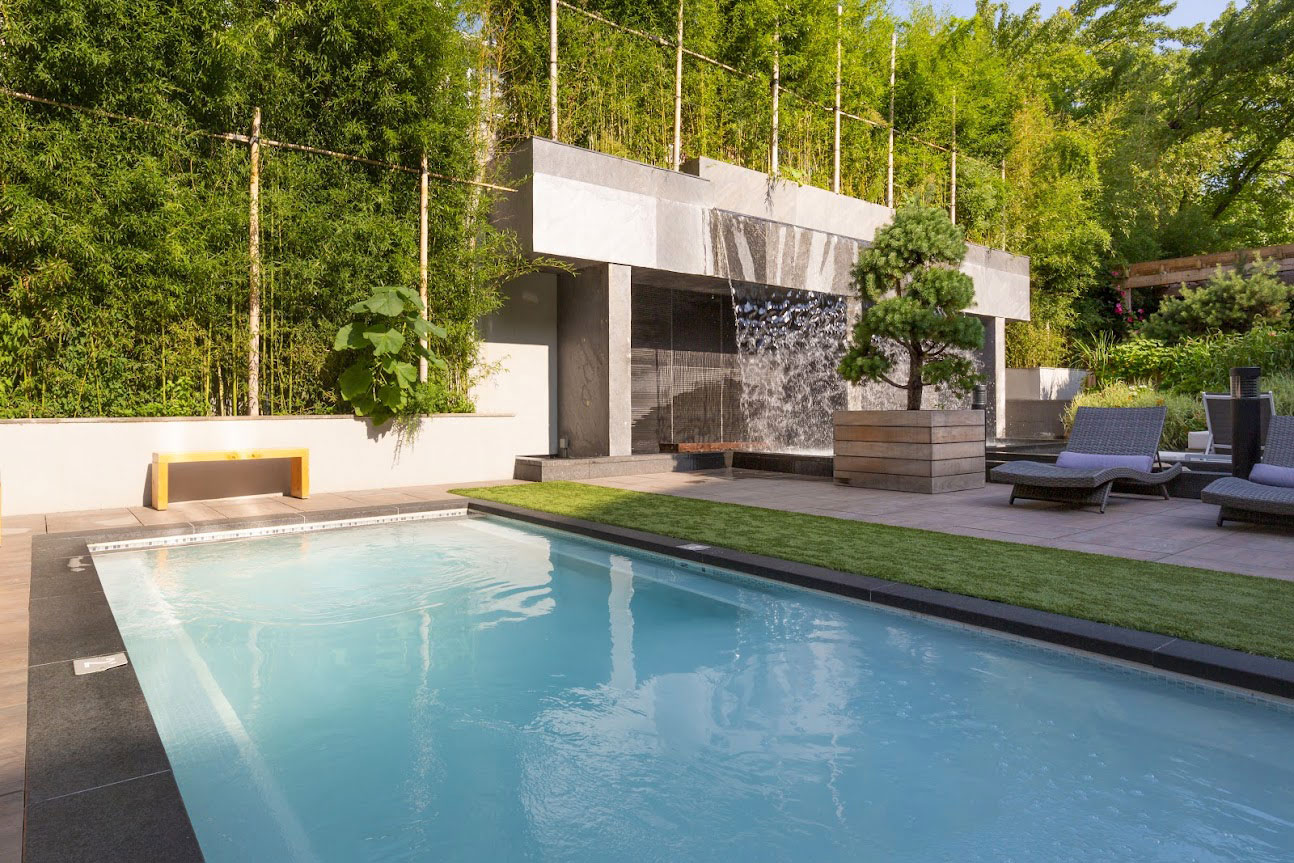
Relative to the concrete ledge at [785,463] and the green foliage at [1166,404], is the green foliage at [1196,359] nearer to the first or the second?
the green foliage at [1166,404]

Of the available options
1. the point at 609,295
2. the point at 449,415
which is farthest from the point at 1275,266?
the point at 449,415

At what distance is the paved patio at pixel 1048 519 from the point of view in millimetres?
4266

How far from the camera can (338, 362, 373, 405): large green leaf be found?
24.2 ft

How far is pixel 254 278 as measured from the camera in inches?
267

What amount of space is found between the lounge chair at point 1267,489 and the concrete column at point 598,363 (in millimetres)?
5616

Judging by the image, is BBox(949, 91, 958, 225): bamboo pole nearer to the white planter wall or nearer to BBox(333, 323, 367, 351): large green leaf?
the white planter wall

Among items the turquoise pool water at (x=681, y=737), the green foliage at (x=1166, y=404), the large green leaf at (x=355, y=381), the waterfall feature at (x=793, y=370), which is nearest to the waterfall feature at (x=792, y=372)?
the waterfall feature at (x=793, y=370)

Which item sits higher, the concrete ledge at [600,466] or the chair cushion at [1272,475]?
the chair cushion at [1272,475]

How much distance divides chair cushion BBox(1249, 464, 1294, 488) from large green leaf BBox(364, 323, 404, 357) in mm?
6844

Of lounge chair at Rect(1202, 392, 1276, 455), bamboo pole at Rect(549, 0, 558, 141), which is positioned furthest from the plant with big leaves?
lounge chair at Rect(1202, 392, 1276, 455)

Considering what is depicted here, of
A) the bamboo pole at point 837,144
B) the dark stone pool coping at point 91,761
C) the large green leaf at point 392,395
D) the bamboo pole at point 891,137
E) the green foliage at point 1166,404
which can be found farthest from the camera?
the bamboo pole at point 891,137

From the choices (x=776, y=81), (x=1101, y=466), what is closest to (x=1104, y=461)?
(x=1101, y=466)

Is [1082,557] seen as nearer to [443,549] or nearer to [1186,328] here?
[443,549]

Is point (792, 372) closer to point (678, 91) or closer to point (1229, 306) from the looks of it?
point (678, 91)
